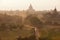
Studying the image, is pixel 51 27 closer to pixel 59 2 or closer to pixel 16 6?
pixel 59 2

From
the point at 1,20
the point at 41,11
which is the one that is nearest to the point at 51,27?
the point at 41,11

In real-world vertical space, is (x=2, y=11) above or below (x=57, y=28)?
above

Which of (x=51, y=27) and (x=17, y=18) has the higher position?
Answer: (x=17, y=18)

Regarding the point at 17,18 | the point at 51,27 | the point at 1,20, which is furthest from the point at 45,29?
the point at 1,20

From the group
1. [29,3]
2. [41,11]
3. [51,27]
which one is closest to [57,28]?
[51,27]

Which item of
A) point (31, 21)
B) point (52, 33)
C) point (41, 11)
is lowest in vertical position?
point (52, 33)

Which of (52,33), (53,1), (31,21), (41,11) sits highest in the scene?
(53,1)

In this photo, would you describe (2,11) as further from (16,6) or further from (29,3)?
(29,3)
